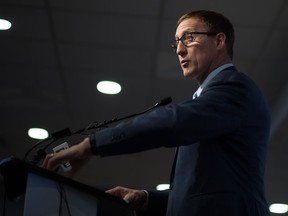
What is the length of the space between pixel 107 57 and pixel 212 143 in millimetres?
2665

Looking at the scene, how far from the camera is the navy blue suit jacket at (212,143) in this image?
3.51ft

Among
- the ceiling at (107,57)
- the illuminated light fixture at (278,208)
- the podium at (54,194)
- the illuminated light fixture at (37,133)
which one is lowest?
the podium at (54,194)

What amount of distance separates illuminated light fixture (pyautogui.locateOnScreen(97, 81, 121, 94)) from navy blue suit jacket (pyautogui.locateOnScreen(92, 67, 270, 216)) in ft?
9.58

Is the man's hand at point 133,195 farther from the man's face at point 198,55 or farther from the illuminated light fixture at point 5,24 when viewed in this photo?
the illuminated light fixture at point 5,24

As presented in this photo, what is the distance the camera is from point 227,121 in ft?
3.71

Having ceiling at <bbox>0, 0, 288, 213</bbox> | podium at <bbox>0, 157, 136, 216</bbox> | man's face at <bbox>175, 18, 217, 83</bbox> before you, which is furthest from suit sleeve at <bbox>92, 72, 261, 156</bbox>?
ceiling at <bbox>0, 0, 288, 213</bbox>

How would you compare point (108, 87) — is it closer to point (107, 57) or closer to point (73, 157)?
point (107, 57)

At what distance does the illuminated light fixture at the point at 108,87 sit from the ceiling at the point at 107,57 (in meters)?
0.05

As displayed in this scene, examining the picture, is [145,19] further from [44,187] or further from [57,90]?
[44,187]

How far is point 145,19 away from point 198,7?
0.36 meters

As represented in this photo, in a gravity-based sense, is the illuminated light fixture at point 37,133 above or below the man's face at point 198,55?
above

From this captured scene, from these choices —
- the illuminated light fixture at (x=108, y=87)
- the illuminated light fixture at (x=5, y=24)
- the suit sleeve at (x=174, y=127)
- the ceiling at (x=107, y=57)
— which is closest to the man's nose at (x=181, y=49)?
the suit sleeve at (x=174, y=127)

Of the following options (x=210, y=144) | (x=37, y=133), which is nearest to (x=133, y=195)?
(x=210, y=144)

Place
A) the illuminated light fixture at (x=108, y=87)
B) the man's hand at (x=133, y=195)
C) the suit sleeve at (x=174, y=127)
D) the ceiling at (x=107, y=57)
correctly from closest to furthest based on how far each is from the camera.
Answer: the suit sleeve at (x=174, y=127) → the man's hand at (x=133, y=195) → the ceiling at (x=107, y=57) → the illuminated light fixture at (x=108, y=87)
